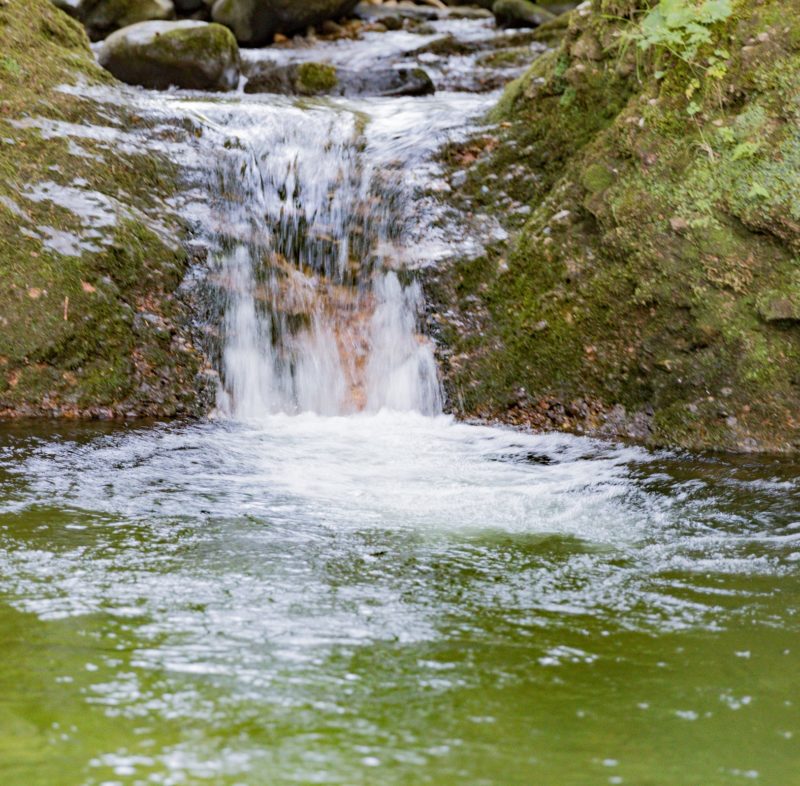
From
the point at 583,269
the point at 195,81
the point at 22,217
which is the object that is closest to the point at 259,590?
the point at 583,269

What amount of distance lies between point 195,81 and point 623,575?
10056 millimetres

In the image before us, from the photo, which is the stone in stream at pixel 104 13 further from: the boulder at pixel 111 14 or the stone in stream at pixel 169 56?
the stone in stream at pixel 169 56

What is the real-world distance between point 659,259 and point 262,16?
11697mm

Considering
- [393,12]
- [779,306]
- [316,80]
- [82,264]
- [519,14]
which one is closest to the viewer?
[779,306]

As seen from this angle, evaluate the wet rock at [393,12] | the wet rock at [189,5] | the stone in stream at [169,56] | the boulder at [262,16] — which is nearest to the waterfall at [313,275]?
the stone in stream at [169,56]

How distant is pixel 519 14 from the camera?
1503 cm

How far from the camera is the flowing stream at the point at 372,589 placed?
185 centimetres

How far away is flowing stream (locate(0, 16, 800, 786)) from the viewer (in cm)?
185

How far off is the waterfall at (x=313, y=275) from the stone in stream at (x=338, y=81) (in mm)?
3370

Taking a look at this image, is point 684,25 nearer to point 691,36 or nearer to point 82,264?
point 691,36

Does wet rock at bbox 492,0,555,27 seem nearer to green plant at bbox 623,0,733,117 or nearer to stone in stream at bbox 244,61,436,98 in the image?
stone in stream at bbox 244,61,436,98

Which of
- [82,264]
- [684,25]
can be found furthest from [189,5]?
[684,25]

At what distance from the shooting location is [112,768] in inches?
68.0

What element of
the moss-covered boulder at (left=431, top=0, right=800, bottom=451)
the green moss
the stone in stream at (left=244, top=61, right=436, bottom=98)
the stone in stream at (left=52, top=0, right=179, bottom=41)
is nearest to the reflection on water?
the moss-covered boulder at (left=431, top=0, right=800, bottom=451)
